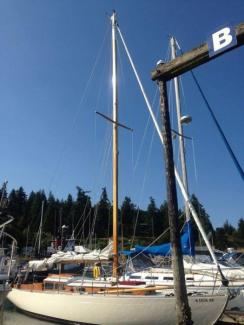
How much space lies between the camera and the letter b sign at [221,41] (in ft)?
23.9

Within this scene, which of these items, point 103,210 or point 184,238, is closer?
point 184,238

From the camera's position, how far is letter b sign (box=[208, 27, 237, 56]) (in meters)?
7.28

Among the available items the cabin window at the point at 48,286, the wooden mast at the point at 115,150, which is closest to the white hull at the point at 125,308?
the cabin window at the point at 48,286

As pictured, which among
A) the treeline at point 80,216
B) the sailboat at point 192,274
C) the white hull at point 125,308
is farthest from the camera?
the treeline at point 80,216

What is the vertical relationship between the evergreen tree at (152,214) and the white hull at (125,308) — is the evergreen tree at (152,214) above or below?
above

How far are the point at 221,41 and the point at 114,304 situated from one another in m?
10.2

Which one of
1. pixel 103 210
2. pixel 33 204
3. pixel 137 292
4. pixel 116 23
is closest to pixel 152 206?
pixel 103 210

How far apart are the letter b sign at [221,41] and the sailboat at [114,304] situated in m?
8.68

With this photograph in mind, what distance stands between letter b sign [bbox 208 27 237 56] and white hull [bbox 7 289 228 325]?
28.5 feet

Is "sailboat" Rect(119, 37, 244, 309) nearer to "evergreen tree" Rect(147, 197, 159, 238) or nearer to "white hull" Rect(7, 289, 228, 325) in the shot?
"white hull" Rect(7, 289, 228, 325)

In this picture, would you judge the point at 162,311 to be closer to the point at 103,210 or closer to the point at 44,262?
the point at 44,262

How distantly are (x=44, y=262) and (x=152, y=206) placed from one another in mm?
104206

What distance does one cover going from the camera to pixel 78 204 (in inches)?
4444

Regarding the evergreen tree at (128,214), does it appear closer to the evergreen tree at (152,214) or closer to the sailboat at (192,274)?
the evergreen tree at (152,214)
